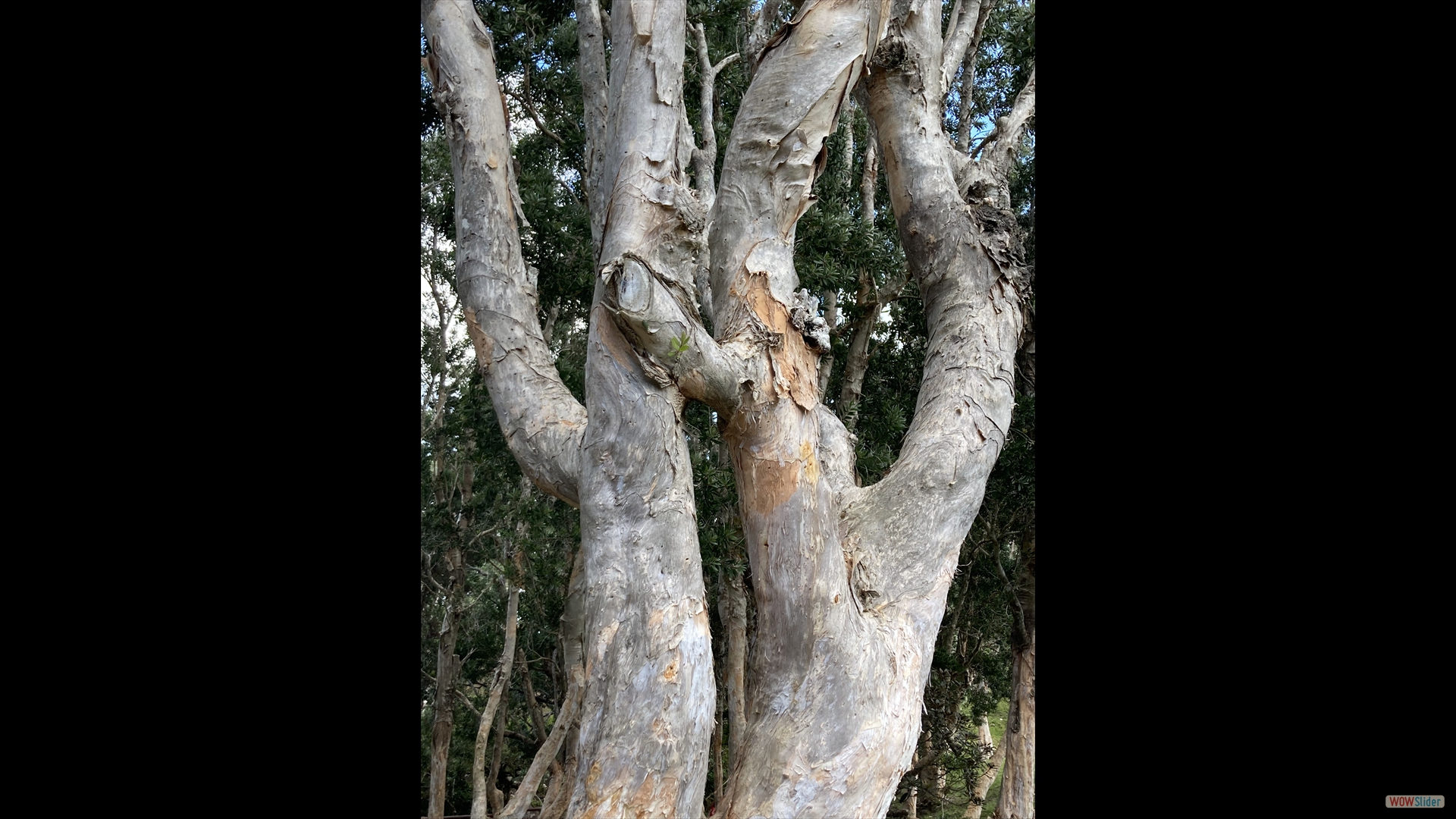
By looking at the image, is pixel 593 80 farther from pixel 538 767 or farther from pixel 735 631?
pixel 735 631

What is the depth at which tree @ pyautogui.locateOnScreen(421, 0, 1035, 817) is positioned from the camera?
2771 mm

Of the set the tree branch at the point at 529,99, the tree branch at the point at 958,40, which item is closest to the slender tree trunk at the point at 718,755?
the tree branch at the point at 958,40

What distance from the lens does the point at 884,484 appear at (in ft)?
10.9

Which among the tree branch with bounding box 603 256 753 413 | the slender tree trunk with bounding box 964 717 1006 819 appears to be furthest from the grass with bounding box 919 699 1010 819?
the tree branch with bounding box 603 256 753 413

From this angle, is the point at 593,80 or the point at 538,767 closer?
the point at 593,80

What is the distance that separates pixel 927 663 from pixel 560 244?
4186 millimetres

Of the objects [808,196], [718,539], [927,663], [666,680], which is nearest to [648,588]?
[666,680]

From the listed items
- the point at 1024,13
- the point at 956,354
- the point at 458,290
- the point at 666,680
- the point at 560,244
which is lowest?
the point at 666,680

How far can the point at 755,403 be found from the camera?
2.98m

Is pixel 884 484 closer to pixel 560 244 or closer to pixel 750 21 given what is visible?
pixel 560 244
